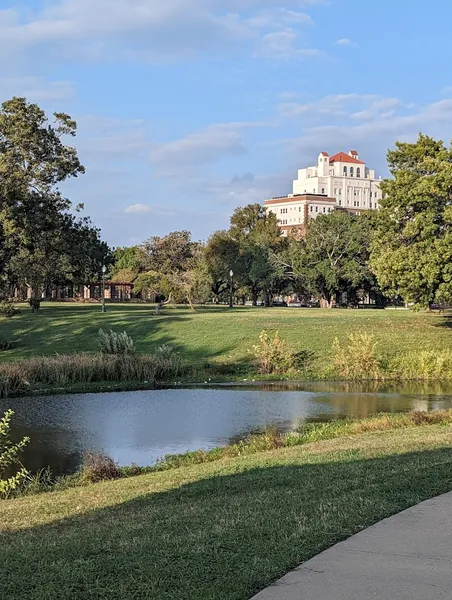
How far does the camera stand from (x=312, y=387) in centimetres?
3158

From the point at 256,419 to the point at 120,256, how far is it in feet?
432

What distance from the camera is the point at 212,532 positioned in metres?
6.92

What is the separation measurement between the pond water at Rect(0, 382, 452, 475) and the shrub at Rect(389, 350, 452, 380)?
2.99 m

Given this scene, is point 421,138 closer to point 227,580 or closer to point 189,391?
point 189,391

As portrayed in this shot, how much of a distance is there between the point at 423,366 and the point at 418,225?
742cm

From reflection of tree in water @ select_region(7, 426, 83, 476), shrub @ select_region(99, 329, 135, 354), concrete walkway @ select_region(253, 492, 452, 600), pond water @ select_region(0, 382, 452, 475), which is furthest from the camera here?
shrub @ select_region(99, 329, 135, 354)

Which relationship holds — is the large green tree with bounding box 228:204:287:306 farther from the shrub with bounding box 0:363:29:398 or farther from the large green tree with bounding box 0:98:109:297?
the shrub with bounding box 0:363:29:398

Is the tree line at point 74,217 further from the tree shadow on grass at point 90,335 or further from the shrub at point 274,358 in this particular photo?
the shrub at point 274,358

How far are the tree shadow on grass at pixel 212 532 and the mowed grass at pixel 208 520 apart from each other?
0.01m

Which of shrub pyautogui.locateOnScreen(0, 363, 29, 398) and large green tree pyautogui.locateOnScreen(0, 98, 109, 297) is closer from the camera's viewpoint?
shrub pyautogui.locateOnScreen(0, 363, 29, 398)

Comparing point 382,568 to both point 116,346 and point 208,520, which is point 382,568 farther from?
point 116,346

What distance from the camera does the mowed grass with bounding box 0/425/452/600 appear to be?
551cm

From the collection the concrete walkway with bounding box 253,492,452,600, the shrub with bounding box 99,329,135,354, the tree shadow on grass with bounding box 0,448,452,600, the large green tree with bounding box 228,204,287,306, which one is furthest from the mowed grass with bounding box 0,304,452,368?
the large green tree with bounding box 228,204,287,306

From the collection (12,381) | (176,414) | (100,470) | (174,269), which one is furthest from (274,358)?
(174,269)
